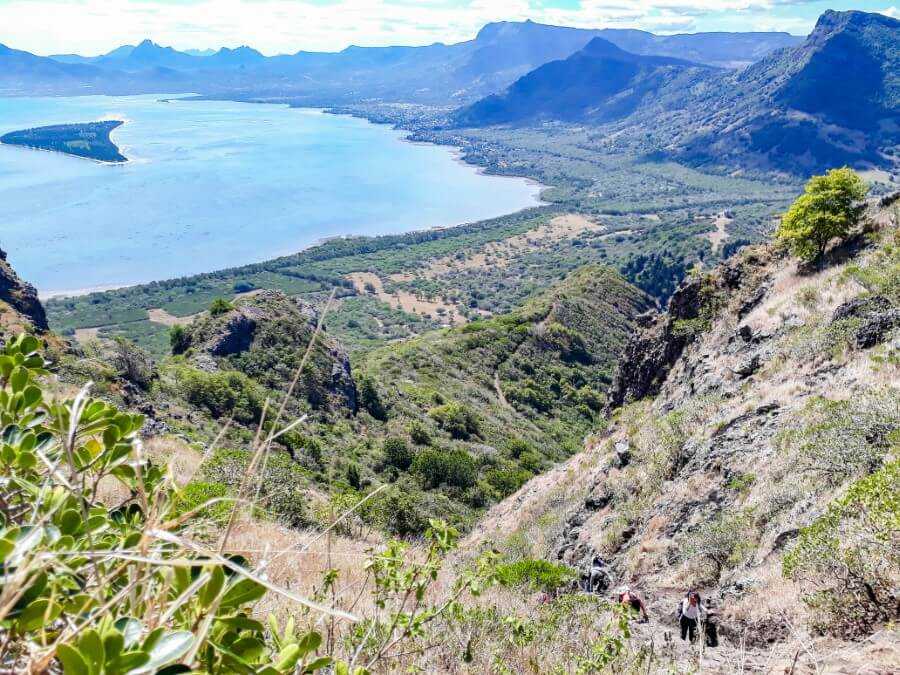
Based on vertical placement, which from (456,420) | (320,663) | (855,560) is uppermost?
(320,663)

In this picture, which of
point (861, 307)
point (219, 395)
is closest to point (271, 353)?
point (219, 395)

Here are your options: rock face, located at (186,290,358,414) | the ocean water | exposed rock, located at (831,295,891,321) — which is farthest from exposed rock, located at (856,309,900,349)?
the ocean water

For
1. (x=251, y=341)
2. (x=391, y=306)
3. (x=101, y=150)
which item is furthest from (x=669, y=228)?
(x=101, y=150)

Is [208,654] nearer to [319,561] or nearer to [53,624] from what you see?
[53,624]

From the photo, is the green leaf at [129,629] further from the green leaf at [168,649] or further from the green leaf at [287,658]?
the green leaf at [287,658]

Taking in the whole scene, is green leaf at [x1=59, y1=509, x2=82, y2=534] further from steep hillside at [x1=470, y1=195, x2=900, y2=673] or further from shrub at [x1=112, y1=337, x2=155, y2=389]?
shrub at [x1=112, y1=337, x2=155, y2=389]

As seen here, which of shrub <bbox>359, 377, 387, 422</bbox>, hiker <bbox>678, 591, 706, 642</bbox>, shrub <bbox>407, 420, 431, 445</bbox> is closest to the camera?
hiker <bbox>678, 591, 706, 642</bbox>

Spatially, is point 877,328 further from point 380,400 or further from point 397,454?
point 380,400
